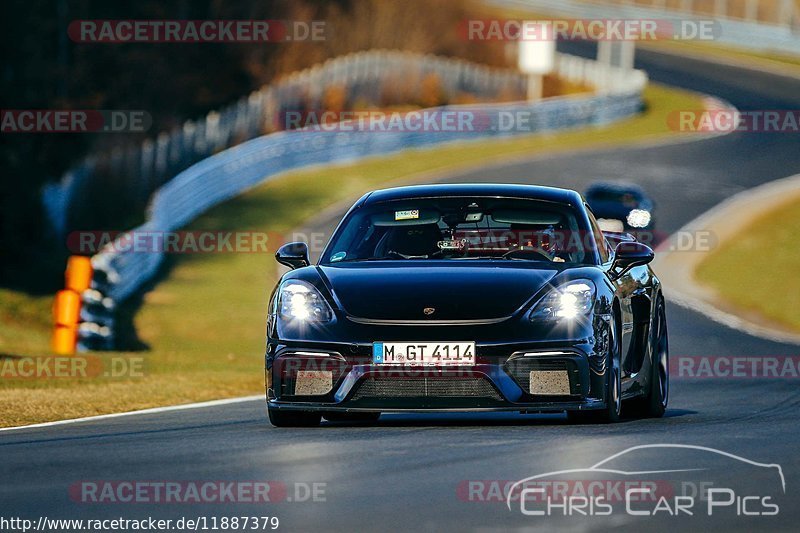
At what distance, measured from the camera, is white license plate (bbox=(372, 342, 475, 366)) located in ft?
29.1

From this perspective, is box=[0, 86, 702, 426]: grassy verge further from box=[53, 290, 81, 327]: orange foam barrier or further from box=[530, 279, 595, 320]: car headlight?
box=[530, 279, 595, 320]: car headlight

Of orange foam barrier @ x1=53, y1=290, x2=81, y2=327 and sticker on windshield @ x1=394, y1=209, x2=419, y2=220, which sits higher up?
sticker on windshield @ x1=394, y1=209, x2=419, y2=220

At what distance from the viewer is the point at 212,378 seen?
14844 millimetres

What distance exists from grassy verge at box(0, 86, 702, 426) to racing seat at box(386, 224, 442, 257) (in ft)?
8.16

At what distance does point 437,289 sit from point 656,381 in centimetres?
202

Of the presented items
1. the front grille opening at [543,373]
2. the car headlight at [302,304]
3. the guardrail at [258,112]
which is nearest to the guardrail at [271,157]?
the guardrail at [258,112]

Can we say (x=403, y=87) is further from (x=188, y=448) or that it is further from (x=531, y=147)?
(x=188, y=448)

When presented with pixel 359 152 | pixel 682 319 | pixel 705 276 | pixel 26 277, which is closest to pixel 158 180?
pixel 359 152

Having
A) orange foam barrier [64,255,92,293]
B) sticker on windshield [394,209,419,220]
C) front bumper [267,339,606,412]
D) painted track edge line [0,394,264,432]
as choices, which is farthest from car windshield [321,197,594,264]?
orange foam barrier [64,255,92,293]

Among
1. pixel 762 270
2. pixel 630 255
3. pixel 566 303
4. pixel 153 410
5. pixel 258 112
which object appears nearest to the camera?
pixel 566 303

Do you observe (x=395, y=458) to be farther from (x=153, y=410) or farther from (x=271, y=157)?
(x=271, y=157)

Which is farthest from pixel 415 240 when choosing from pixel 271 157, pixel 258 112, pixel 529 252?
pixel 258 112

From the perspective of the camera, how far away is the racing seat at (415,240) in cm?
1003

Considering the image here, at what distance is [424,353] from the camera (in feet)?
29.2
